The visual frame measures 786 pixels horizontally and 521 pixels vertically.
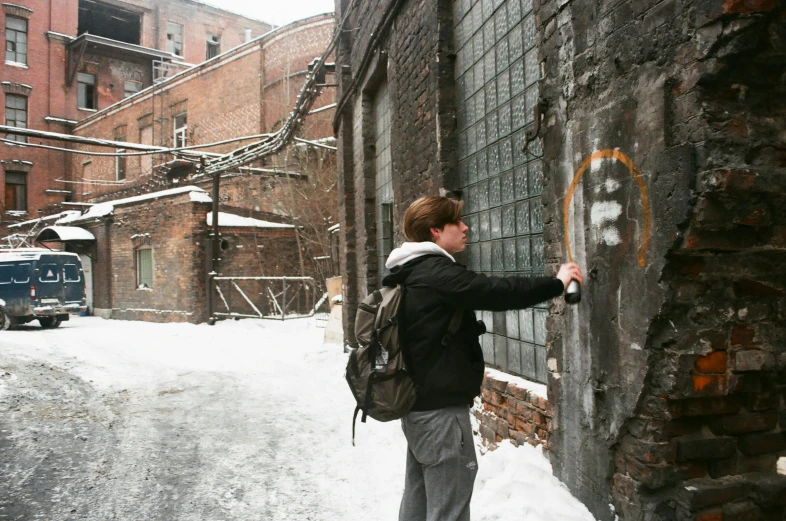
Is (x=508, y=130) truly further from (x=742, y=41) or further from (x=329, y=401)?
(x=329, y=401)

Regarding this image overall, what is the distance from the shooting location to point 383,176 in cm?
891

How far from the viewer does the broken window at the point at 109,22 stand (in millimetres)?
34594

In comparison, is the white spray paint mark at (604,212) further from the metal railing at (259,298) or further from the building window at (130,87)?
the building window at (130,87)

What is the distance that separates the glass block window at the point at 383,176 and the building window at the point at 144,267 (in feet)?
43.0

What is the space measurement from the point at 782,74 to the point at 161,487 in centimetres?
466

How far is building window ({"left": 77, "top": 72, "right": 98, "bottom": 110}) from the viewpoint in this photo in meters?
33.7

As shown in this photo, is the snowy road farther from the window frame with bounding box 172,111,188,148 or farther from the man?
the window frame with bounding box 172,111,188,148

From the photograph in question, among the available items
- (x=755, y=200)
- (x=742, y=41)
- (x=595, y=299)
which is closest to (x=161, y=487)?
(x=595, y=299)

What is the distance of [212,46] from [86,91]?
834cm

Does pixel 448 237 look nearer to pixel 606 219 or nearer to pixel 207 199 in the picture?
pixel 606 219

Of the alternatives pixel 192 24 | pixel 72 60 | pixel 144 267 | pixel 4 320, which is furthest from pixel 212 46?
pixel 4 320

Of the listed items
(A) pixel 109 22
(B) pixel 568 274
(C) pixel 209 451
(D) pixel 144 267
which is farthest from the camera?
(A) pixel 109 22

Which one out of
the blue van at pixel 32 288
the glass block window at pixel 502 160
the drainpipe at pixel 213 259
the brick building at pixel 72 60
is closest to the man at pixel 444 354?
the glass block window at pixel 502 160

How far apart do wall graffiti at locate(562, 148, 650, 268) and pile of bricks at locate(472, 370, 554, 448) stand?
1.26m
